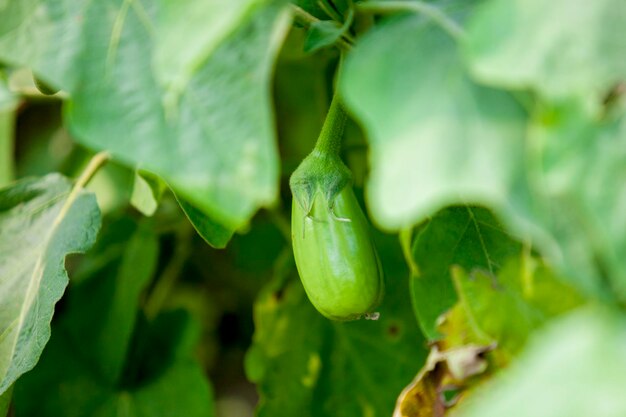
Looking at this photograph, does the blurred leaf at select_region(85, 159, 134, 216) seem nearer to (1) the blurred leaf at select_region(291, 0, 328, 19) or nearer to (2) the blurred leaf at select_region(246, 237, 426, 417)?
(2) the blurred leaf at select_region(246, 237, 426, 417)

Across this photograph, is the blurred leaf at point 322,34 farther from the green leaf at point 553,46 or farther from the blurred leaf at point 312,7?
the green leaf at point 553,46

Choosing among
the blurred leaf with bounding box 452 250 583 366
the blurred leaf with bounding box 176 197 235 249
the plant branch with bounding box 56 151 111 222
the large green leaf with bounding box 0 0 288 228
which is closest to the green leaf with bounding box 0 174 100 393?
the plant branch with bounding box 56 151 111 222

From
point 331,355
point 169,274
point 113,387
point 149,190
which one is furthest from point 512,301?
point 169,274

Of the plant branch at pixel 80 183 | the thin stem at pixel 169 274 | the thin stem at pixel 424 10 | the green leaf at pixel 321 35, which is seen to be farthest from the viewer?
the thin stem at pixel 169 274

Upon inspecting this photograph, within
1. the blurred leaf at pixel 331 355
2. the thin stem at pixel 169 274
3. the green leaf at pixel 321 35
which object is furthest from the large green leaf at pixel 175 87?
the thin stem at pixel 169 274

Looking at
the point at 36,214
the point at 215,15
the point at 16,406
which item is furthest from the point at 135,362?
the point at 215,15

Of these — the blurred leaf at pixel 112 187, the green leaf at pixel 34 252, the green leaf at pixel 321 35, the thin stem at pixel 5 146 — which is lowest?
the blurred leaf at pixel 112 187

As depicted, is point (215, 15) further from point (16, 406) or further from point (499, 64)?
point (16, 406)
